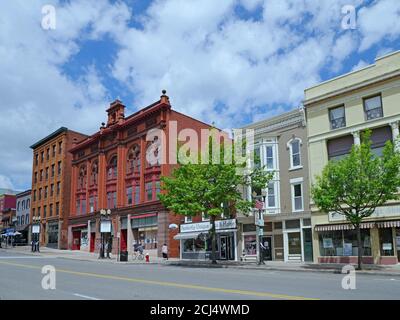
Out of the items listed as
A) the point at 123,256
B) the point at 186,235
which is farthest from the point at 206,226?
the point at 123,256

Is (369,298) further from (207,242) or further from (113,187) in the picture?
(113,187)

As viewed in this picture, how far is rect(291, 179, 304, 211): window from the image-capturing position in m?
31.8

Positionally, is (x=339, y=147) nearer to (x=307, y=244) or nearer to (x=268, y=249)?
(x=307, y=244)

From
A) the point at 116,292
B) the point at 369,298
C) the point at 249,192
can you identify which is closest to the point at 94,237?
the point at 249,192

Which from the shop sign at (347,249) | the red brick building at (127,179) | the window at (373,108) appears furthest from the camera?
the red brick building at (127,179)

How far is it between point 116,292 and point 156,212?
2960cm

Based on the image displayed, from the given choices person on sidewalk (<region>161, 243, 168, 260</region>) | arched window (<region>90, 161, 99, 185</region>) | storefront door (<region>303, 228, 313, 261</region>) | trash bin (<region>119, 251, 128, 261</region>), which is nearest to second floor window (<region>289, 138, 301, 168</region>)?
storefront door (<region>303, 228, 313, 261</region>)

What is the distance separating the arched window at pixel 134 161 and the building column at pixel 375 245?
26.4 m

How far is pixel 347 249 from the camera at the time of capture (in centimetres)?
2823

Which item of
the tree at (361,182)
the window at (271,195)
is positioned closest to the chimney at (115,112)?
the window at (271,195)

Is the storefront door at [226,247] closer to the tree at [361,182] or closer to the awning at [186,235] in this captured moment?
the awning at [186,235]

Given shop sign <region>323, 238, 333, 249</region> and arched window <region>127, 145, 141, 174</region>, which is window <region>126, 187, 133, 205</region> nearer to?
arched window <region>127, 145, 141, 174</region>

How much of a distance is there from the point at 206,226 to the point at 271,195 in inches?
275

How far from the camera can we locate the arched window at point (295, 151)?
3225cm
